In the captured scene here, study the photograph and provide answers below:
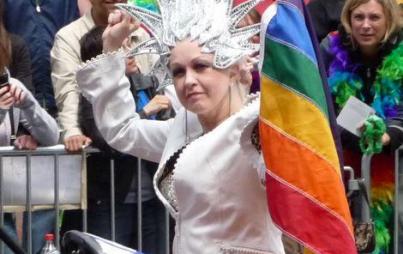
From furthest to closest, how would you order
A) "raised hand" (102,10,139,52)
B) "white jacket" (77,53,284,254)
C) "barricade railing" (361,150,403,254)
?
"barricade railing" (361,150,403,254) < "raised hand" (102,10,139,52) < "white jacket" (77,53,284,254)

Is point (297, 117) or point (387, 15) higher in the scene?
point (297, 117)

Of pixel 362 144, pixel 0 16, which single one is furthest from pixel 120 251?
pixel 0 16

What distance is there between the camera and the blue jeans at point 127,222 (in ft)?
21.5

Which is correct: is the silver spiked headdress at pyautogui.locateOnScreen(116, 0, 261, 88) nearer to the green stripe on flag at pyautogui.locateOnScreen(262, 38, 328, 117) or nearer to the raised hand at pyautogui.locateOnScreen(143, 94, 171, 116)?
the green stripe on flag at pyautogui.locateOnScreen(262, 38, 328, 117)

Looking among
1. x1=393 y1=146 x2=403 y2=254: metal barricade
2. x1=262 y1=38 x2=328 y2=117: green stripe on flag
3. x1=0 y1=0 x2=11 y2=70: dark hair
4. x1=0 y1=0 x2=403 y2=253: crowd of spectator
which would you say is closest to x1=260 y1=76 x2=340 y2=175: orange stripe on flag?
x1=262 y1=38 x2=328 y2=117: green stripe on flag

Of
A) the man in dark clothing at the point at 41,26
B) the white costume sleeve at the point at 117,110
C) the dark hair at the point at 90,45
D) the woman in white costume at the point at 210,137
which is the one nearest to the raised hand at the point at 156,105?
the dark hair at the point at 90,45

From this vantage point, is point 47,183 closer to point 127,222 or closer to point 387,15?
point 127,222

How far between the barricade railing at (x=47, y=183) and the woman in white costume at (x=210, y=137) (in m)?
2.08

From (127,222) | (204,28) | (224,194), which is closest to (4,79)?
(127,222)

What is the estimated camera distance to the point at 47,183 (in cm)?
662

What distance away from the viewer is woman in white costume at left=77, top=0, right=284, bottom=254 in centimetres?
395

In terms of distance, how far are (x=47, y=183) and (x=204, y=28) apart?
2648mm

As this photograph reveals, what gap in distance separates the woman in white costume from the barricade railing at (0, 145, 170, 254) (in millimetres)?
2082

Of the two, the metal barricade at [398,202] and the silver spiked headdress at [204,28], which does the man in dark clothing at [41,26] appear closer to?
the metal barricade at [398,202]
